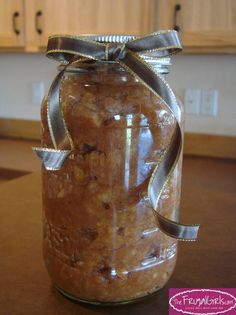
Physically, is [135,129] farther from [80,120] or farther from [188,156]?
[188,156]

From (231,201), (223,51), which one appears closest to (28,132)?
(223,51)

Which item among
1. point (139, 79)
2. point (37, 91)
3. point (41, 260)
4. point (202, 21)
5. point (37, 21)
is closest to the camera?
point (139, 79)

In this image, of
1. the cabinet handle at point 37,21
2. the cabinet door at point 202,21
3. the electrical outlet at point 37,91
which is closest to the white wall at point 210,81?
the electrical outlet at point 37,91

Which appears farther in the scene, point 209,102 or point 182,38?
point 209,102

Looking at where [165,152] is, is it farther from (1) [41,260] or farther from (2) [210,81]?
(2) [210,81]

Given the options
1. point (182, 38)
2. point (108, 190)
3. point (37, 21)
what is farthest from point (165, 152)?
point (37, 21)

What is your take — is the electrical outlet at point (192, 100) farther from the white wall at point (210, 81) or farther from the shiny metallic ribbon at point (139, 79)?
the shiny metallic ribbon at point (139, 79)
